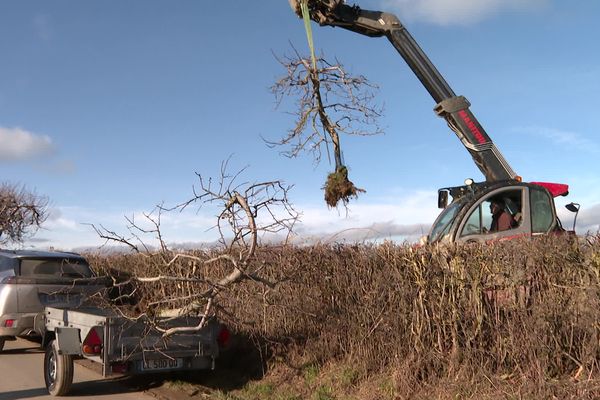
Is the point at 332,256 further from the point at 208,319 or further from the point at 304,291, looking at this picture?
the point at 208,319

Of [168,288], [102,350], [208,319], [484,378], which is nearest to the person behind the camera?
[484,378]

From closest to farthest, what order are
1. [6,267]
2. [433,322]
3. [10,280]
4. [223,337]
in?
[433,322] → [223,337] → [10,280] → [6,267]

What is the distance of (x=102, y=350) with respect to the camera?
288 inches

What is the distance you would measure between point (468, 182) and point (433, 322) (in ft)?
14.1

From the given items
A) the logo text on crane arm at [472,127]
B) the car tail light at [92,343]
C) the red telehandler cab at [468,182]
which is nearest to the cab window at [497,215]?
the red telehandler cab at [468,182]

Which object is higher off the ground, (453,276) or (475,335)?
(453,276)

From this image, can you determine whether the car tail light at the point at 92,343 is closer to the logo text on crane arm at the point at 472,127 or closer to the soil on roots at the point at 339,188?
the soil on roots at the point at 339,188

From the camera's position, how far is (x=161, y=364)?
7.72 metres

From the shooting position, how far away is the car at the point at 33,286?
34.4 ft

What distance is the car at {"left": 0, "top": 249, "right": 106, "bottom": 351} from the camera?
10492 mm

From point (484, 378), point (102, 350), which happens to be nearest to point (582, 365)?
point (484, 378)

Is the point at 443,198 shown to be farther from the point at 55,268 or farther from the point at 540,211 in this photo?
the point at 55,268

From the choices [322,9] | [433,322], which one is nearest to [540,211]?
[433,322]

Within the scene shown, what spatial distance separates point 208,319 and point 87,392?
208 centimetres
